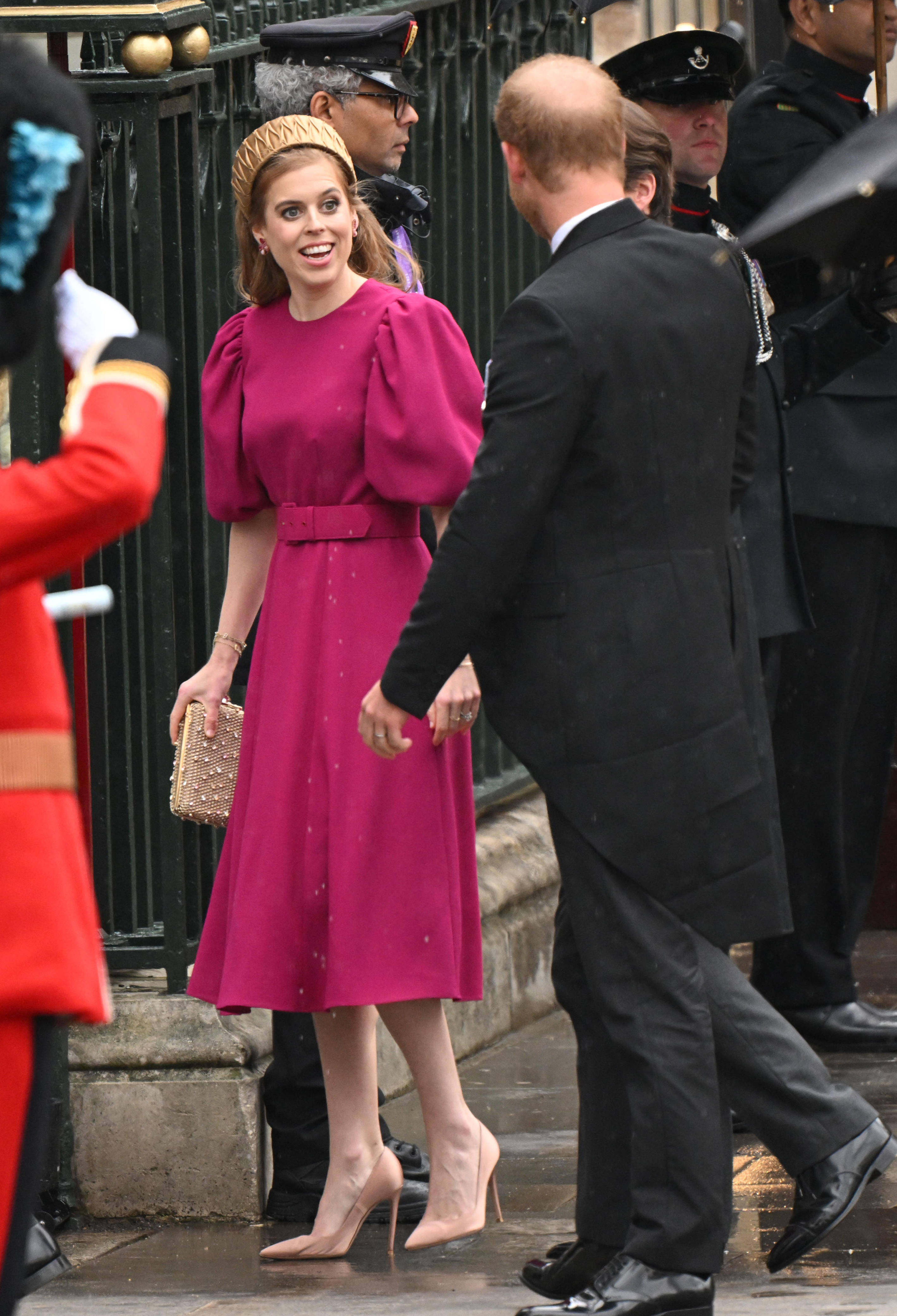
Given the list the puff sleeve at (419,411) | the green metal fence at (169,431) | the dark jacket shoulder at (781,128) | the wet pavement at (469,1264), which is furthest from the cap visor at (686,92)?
the wet pavement at (469,1264)

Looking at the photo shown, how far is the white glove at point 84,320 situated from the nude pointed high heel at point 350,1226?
2.19 m

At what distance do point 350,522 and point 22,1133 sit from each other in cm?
206

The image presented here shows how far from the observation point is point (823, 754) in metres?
6.12

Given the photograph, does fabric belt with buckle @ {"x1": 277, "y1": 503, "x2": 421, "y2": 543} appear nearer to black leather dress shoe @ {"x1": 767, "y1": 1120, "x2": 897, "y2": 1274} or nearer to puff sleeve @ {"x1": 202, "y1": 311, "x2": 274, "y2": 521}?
puff sleeve @ {"x1": 202, "y1": 311, "x2": 274, "y2": 521}

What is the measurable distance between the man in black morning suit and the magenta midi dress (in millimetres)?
527

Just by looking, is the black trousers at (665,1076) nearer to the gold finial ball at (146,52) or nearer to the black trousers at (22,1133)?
the black trousers at (22,1133)

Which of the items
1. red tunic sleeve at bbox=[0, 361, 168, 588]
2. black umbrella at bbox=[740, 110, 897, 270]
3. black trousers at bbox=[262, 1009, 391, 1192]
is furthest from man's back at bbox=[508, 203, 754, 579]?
black trousers at bbox=[262, 1009, 391, 1192]

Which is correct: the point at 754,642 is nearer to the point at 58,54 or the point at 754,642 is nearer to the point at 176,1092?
the point at 176,1092

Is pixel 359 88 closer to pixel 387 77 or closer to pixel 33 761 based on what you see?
pixel 387 77

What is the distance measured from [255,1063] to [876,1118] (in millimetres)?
1423

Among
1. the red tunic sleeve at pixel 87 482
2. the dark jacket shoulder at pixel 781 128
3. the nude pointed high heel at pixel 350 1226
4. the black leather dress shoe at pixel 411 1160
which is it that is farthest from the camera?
the dark jacket shoulder at pixel 781 128

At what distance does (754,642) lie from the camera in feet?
14.1

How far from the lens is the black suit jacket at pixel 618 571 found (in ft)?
12.9

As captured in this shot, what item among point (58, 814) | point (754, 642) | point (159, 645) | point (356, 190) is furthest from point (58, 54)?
point (58, 814)
